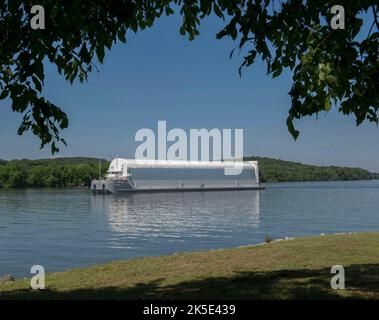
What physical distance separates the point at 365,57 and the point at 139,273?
859 cm

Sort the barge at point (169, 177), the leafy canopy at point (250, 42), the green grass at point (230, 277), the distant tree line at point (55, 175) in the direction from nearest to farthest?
1. the leafy canopy at point (250, 42)
2. the green grass at point (230, 277)
3. the barge at point (169, 177)
4. the distant tree line at point (55, 175)

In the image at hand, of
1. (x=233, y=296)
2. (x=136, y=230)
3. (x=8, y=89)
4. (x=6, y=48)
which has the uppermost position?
(x=6, y=48)

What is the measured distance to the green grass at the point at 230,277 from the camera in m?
9.13

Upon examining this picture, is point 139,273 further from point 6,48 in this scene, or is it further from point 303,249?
point 6,48

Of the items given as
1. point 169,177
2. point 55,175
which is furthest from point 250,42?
point 55,175

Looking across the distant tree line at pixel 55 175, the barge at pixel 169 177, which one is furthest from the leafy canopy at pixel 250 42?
the distant tree line at pixel 55 175

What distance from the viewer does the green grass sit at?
9.13 metres

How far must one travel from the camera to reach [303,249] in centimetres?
1698

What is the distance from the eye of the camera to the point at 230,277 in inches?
448

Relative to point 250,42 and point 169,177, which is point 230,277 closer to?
point 250,42

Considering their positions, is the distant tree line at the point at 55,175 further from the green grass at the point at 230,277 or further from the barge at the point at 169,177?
the green grass at the point at 230,277

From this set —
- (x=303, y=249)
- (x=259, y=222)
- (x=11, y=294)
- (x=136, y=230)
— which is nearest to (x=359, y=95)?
(x=11, y=294)

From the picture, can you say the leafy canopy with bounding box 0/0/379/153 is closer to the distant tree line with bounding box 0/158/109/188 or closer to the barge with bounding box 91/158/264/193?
the barge with bounding box 91/158/264/193

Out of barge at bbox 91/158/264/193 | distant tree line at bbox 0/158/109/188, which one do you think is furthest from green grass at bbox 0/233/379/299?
distant tree line at bbox 0/158/109/188
